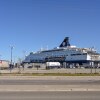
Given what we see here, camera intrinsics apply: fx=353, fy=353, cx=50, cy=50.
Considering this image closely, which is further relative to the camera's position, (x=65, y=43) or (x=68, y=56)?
(x=65, y=43)

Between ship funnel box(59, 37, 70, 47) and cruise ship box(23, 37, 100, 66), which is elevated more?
ship funnel box(59, 37, 70, 47)

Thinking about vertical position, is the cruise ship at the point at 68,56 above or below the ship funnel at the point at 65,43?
below

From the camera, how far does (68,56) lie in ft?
477

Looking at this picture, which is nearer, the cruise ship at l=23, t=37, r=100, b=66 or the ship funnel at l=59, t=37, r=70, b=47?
the cruise ship at l=23, t=37, r=100, b=66

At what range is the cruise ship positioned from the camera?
139000mm

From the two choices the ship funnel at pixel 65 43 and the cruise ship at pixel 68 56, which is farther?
the ship funnel at pixel 65 43

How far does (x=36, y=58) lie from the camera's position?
163000 mm

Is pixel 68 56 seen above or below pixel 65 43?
below

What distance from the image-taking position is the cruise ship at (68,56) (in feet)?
456
